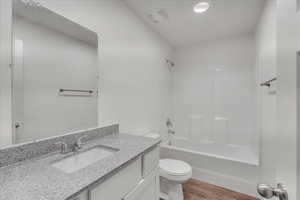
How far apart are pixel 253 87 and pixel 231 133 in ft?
3.11

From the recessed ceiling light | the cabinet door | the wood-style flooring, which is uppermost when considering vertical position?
the recessed ceiling light

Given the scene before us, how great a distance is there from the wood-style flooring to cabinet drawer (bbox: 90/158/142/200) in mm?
1201

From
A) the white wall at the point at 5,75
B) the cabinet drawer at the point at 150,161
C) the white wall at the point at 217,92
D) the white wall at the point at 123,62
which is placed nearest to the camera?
the white wall at the point at 5,75

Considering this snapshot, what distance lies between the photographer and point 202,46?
2969mm

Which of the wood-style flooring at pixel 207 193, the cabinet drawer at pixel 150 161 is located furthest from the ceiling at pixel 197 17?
the wood-style flooring at pixel 207 193

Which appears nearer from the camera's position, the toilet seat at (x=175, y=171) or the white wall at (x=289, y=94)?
the white wall at (x=289, y=94)

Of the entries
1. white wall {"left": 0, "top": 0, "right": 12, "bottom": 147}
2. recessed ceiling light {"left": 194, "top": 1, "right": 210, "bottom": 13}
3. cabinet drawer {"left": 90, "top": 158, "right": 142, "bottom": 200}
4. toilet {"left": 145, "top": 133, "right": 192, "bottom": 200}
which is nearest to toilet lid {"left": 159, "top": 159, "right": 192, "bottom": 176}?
toilet {"left": 145, "top": 133, "right": 192, "bottom": 200}

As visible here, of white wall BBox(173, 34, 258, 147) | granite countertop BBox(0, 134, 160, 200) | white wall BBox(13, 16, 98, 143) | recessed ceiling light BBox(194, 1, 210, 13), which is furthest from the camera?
white wall BBox(173, 34, 258, 147)

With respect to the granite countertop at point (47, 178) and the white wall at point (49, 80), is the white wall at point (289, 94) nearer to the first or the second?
the granite countertop at point (47, 178)

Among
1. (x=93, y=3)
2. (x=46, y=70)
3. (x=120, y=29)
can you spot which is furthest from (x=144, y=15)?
(x=46, y=70)

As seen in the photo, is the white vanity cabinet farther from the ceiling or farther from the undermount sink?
the ceiling

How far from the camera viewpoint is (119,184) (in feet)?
2.77

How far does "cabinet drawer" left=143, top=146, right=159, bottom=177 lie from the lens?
1.11 m

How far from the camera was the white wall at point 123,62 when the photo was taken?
1372mm
